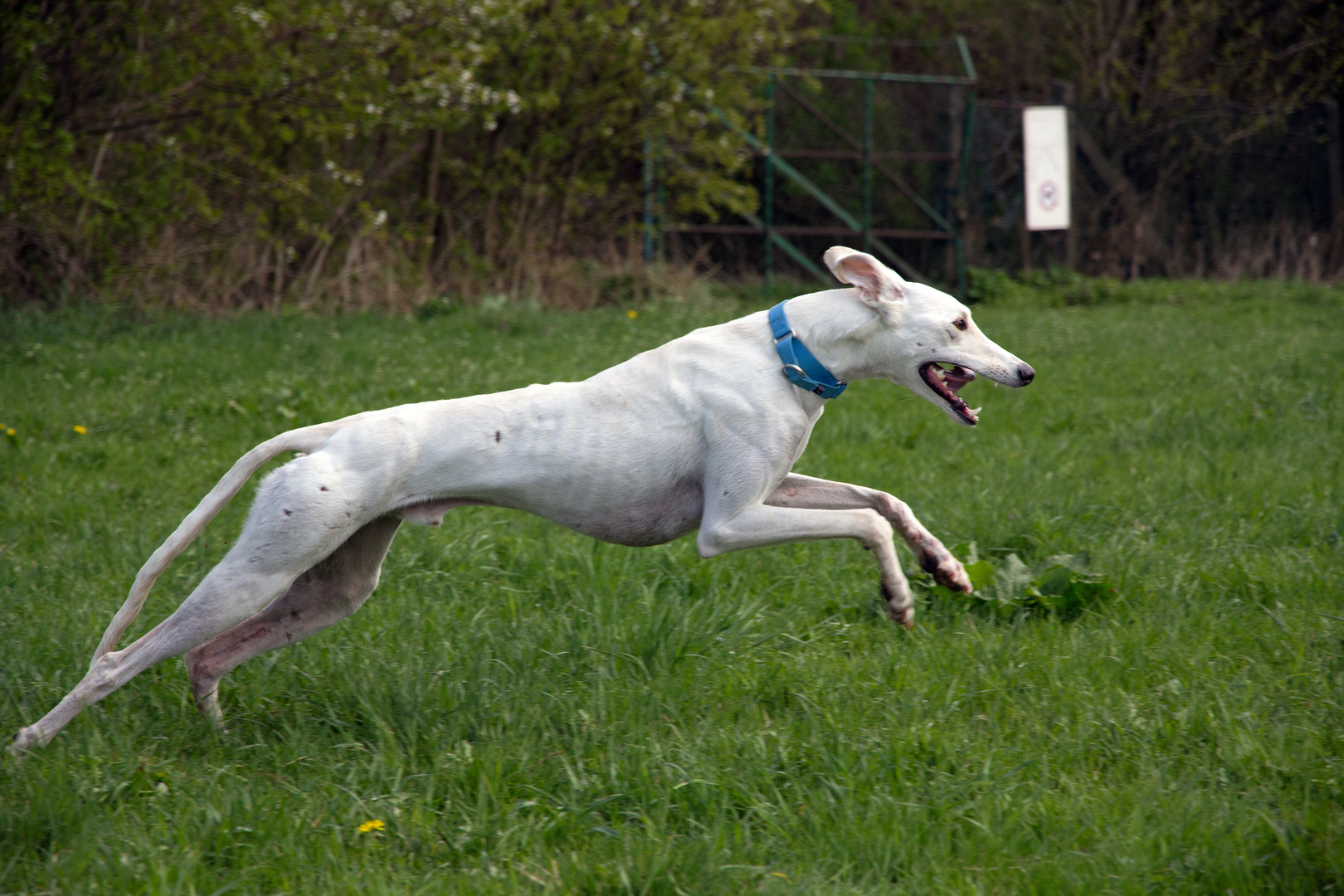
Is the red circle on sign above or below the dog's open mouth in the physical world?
above

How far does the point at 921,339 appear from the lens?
12.0 feet

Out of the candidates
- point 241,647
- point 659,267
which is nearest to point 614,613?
point 241,647

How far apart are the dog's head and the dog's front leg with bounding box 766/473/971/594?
0.37 m

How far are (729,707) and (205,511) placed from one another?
1.63 metres

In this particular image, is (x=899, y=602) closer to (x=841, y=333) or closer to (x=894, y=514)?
(x=894, y=514)

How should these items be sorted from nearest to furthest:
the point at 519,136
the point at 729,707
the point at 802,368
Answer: the point at 729,707 → the point at 802,368 → the point at 519,136

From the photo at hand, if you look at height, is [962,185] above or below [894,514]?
above

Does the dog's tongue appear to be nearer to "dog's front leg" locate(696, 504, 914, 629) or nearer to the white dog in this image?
the white dog

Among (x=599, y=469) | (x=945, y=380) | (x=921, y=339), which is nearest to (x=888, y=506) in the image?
(x=945, y=380)

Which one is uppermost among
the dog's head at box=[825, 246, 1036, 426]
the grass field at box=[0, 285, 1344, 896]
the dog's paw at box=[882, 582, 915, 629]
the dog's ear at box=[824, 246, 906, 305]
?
the dog's ear at box=[824, 246, 906, 305]

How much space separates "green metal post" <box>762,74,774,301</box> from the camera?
48.2ft

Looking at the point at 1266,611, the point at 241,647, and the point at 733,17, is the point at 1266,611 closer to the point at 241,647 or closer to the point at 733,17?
the point at 241,647

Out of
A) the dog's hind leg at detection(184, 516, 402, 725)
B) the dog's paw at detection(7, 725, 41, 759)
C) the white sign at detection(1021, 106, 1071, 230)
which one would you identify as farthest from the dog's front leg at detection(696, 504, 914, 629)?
the white sign at detection(1021, 106, 1071, 230)

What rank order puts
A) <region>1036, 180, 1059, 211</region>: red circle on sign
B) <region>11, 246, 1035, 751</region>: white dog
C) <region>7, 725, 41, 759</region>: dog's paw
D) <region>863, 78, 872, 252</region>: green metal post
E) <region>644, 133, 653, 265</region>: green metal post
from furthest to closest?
1. <region>1036, 180, 1059, 211</region>: red circle on sign
2. <region>863, 78, 872, 252</region>: green metal post
3. <region>644, 133, 653, 265</region>: green metal post
4. <region>11, 246, 1035, 751</region>: white dog
5. <region>7, 725, 41, 759</region>: dog's paw
